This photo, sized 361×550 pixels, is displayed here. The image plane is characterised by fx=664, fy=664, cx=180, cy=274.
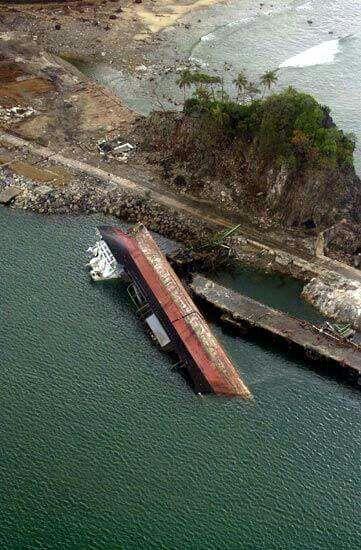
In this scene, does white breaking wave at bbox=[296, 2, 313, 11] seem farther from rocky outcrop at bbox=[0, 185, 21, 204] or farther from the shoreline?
rocky outcrop at bbox=[0, 185, 21, 204]

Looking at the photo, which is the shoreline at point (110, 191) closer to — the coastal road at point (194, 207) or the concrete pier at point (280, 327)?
the coastal road at point (194, 207)

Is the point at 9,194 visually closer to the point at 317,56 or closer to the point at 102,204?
the point at 102,204

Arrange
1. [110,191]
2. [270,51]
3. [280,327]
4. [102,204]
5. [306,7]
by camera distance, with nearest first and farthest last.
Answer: [280,327], [102,204], [110,191], [270,51], [306,7]

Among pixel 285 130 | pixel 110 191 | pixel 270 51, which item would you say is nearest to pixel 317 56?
pixel 270 51

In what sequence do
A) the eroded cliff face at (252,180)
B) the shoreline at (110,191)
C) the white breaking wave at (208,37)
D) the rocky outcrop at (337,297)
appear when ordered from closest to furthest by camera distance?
the rocky outcrop at (337,297)
the shoreline at (110,191)
the eroded cliff face at (252,180)
the white breaking wave at (208,37)

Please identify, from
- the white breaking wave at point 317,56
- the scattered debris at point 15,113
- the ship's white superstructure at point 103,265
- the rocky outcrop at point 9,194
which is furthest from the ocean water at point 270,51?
the ship's white superstructure at point 103,265

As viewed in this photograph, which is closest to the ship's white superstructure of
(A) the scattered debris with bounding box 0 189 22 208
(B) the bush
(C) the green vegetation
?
(A) the scattered debris with bounding box 0 189 22 208
